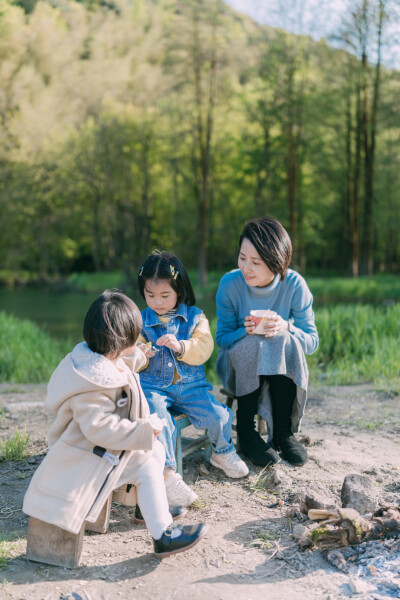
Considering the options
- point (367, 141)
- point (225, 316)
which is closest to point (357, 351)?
point (225, 316)

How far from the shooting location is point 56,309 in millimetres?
17953

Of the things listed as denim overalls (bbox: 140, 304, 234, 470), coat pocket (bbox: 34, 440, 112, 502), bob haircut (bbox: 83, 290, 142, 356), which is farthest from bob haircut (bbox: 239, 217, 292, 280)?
coat pocket (bbox: 34, 440, 112, 502)

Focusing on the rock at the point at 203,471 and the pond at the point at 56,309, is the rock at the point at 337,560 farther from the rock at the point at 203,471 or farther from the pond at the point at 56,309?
the pond at the point at 56,309

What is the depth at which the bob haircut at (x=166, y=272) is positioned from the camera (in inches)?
108

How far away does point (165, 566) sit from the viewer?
2076 mm

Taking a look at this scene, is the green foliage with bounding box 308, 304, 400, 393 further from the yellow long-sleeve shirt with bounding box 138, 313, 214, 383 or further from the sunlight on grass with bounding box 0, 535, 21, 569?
the sunlight on grass with bounding box 0, 535, 21, 569

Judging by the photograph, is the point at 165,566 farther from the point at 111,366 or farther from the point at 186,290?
the point at 186,290

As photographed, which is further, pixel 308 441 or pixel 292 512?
pixel 308 441

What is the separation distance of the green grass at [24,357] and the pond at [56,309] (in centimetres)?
247

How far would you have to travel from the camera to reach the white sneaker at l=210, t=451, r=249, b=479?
9.26ft

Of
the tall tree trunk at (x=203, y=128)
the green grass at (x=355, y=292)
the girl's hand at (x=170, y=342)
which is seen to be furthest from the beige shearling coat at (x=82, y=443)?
the tall tree trunk at (x=203, y=128)

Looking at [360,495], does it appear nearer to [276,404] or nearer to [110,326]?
[276,404]

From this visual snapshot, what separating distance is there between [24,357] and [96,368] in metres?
4.81

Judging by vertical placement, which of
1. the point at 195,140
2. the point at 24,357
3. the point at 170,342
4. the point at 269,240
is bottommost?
the point at 24,357
